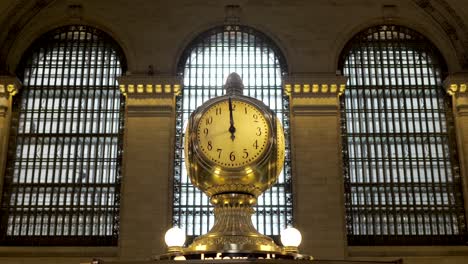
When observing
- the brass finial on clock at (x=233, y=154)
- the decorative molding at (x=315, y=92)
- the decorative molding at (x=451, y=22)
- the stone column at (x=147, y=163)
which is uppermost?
the decorative molding at (x=451, y=22)

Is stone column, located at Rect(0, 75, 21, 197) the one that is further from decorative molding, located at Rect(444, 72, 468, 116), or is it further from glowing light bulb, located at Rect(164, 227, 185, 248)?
glowing light bulb, located at Rect(164, 227, 185, 248)

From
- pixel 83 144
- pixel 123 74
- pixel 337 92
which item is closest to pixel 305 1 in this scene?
pixel 337 92

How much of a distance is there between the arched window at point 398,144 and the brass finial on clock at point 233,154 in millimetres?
17869

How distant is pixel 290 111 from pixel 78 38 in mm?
7086

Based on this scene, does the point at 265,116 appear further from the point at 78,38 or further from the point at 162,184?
the point at 78,38

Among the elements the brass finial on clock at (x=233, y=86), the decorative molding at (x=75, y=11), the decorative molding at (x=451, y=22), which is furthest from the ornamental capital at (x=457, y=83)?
the brass finial on clock at (x=233, y=86)

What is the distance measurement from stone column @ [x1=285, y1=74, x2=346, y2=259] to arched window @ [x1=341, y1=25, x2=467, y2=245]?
2.09 feet

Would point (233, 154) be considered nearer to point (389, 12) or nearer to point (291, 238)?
point (291, 238)

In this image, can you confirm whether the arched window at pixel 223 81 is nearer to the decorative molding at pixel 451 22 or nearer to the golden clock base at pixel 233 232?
the decorative molding at pixel 451 22

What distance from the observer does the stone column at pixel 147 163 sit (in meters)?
19.2

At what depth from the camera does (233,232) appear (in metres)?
2.14

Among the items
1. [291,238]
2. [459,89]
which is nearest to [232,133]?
[291,238]

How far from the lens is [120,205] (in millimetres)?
19750

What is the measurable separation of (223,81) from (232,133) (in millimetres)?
19554
